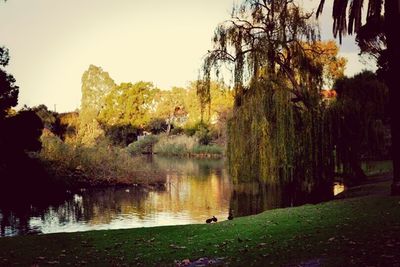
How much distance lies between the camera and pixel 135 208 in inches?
924

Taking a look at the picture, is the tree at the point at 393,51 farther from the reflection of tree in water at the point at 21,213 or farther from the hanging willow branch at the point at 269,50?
the reflection of tree in water at the point at 21,213

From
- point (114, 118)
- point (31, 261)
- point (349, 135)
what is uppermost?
point (114, 118)

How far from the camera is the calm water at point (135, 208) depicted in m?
19.6

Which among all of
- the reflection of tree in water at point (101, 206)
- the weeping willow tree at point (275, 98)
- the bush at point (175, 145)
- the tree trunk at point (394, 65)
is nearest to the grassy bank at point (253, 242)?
the tree trunk at point (394, 65)

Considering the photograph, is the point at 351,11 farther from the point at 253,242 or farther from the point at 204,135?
the point at 204,135

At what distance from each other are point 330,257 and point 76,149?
84.0 feet

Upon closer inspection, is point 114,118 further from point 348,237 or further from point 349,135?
point 348,237

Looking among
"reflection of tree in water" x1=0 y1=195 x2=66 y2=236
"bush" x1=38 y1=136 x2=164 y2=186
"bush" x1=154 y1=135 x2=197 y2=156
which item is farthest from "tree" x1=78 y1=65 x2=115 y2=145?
"reflection of tree in water" x1=0 y1=195 x2=66 y2=236

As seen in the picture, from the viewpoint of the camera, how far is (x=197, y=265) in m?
9.23

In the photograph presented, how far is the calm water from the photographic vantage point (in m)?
19.6

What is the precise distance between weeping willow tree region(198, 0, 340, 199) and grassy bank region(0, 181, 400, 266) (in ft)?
13.1

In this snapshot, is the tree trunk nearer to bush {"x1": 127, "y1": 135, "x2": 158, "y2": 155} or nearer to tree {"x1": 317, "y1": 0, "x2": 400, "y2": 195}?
tree {"x1": 317, "y1": 0, "x2": 400, "y2": 195}

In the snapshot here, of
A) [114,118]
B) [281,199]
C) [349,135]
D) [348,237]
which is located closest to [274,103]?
[349,135]

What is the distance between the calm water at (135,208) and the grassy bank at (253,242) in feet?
19.8
